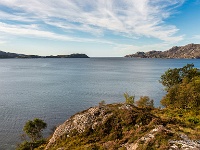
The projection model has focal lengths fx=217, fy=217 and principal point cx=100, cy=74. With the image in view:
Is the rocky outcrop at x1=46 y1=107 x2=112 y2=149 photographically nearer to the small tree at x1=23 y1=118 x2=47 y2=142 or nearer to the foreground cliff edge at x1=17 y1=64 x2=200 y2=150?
the foreground cliff edge at x1=17 y1=64 x2=200 y2=150

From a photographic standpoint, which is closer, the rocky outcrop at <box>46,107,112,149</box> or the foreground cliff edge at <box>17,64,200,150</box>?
the foreground cliff edge at <box>17,64,200,150</box>

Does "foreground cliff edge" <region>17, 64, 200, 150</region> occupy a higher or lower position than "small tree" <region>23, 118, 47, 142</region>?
higher

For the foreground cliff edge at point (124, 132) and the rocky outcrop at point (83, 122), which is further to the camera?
the rocky outcrop at point (83, 122)

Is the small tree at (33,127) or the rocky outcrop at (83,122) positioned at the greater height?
the rocky outcrop at (83,122)

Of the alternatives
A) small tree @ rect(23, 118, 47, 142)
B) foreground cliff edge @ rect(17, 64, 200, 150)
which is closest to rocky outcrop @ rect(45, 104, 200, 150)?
foreground cliff edge @ rect(17, 64, 200, 150)

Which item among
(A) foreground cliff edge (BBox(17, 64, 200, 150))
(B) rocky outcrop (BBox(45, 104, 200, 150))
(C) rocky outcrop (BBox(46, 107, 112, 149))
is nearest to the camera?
(B) rocky outcrop (BBox(45, 104, 200, 150))

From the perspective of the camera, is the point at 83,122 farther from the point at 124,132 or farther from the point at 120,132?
the point at 124,132

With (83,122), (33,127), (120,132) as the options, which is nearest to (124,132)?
(120,132)

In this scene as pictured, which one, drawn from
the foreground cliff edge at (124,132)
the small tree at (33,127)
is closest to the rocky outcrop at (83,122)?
the foreground cliff edge at (124,132)

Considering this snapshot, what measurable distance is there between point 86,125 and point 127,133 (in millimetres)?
8827

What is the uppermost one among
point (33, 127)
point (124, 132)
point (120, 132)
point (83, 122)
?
point (124, 132)

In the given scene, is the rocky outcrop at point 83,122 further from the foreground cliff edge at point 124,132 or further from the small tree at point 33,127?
the small tree at point 33,127

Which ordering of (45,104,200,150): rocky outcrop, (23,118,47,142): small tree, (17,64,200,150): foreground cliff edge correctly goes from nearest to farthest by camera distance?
(45,104,200,150): rocky outcrop, (17,64,200,150): foreground cliff edge, (23,118,47,142): small tree

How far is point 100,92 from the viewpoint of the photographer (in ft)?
483
